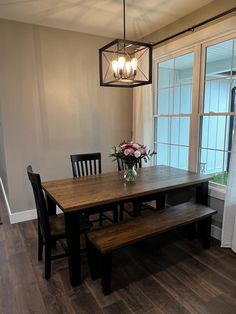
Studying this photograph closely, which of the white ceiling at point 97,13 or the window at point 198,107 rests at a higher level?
the white ceiling at point 97,13

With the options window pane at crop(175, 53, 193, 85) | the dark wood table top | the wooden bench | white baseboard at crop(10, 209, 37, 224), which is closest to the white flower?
the dark wood table top

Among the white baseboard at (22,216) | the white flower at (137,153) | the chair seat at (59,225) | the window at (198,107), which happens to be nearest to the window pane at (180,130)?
the window at (198,107)

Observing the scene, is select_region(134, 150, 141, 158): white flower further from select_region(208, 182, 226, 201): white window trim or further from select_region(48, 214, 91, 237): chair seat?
select_region(208, 182, 226, 201): white window trim

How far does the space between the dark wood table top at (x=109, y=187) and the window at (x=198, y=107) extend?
1.25 ft

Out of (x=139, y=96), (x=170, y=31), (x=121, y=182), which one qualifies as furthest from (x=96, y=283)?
(x=170, y=31)

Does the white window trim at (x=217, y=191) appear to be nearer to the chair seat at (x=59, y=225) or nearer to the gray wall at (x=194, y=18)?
the chair seat at (x=59, y=225)

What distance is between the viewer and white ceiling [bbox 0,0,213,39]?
2.60m

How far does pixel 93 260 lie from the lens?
209 cm

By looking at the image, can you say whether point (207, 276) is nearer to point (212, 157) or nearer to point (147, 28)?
point (212, 157)

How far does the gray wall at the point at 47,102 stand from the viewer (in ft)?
10.2

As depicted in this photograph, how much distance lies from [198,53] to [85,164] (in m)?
2.04

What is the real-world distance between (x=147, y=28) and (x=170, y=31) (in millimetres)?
371

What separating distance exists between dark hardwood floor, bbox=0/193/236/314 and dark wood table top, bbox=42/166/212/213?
0.75 metres

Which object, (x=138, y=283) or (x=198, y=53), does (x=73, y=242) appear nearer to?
(x=138, y=283)
